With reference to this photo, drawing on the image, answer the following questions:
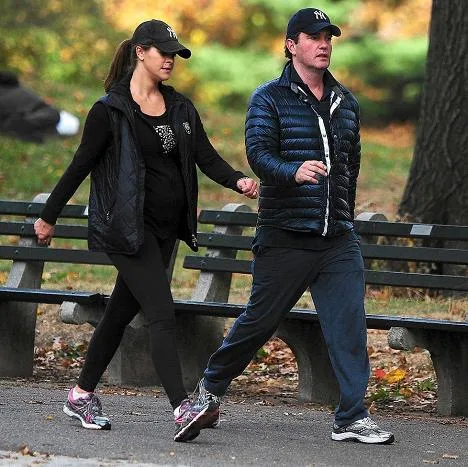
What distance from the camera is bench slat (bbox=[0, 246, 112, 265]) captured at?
921 centimetres

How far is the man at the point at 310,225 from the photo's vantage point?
6727 mm

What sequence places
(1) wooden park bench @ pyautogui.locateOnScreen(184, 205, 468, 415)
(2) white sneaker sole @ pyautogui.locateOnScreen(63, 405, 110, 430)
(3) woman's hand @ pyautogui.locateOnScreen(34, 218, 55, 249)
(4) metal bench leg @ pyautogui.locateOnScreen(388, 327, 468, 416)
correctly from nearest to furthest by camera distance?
(2) white sneaker sole @ pyautogui.locateOnScreen(63, 405, 110, 430) < (3) woman's hand @ pyautogui.locateOnScreen(34, 218, 55, 249) < (1) wooden park bench @ pyautogui.locateOnScreen(184, 205, 468, 415) < (4) metal bench leg @ pyautogui.locateOnScreen(388, 327, 468, 416)

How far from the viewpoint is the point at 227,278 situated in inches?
354

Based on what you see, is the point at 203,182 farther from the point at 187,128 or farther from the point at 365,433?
the point at 365,433

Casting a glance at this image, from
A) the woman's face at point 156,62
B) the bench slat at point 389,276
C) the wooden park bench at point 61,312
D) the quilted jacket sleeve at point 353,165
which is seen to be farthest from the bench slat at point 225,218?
the woman's face at point 156,62

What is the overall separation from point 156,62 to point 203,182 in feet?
33.6

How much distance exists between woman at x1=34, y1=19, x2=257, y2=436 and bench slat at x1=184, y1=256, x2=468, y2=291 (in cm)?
170

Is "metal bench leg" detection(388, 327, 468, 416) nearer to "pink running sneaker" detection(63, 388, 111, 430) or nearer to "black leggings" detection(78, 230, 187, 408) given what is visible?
"black leggings" detection(78, 230, 187, 408)

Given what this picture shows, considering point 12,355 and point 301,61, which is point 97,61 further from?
point 301,61

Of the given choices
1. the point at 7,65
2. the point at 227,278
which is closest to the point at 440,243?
the point at 227,278

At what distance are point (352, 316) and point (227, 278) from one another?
2253mm

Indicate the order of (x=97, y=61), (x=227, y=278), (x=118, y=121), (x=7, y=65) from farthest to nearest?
(x=97, y=61) → (x=7, y=65) → (x=227, y=278) → (x=118, y=121)

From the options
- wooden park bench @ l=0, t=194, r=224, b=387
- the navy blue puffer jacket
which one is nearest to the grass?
wooden park bench @ l=0, t=194, r=224, b=387

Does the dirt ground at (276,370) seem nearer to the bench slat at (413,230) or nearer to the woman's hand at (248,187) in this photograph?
the bench slat at (413,230)
